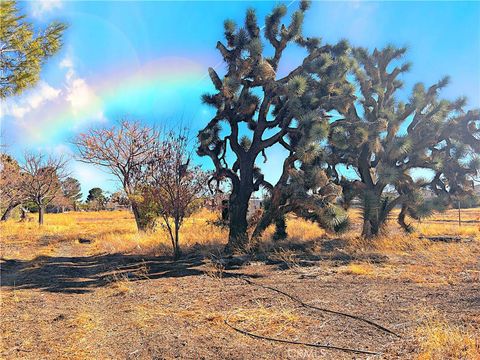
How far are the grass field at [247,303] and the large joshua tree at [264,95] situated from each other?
2869mm

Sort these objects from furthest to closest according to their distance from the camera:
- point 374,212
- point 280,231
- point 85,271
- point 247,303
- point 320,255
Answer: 1. point 280,231
2. point 374,212
3. point 320,255
4. point 85,271
5. point 247,303

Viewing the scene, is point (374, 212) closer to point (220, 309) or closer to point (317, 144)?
point (317, 144)

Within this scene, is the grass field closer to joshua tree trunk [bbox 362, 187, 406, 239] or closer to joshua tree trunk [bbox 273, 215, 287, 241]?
joshua tree trunk [bbox 273, 215, 287, 241]

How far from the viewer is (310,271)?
8289 mm

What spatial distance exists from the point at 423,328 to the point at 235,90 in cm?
950

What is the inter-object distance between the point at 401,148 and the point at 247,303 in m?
9.24

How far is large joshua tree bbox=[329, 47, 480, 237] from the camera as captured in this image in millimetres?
13078

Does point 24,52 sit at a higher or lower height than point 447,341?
higher

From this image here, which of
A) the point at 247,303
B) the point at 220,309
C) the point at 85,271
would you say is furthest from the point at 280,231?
the point at 220,309

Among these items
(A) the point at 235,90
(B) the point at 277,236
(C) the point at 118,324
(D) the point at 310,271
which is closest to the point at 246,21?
(A) the point at 235,90

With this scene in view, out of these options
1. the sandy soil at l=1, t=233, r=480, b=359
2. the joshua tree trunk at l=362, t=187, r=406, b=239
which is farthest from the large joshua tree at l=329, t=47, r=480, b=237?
the sandy soil at l=1, t=233, r=480, b=359

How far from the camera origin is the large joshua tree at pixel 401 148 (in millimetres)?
13078

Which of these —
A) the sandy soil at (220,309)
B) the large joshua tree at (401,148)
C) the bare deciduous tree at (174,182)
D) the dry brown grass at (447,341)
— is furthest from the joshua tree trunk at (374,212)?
the dry brown grass at (447,341)

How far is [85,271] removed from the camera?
9.91 metres
